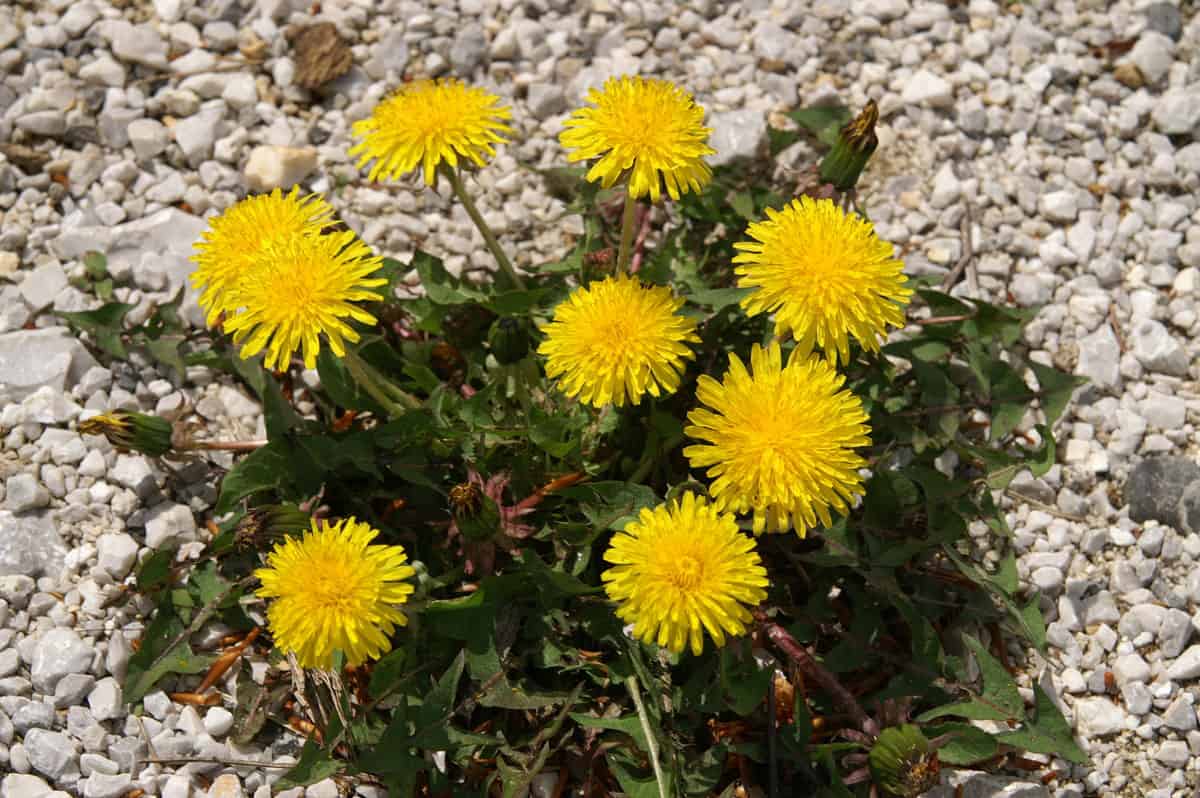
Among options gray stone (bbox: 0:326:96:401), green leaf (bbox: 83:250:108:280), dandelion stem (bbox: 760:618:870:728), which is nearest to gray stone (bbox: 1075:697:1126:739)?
dandelion stem (bbox: 760:618:870:728)

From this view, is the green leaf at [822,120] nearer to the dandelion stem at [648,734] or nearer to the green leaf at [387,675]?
the dandelion stem at [648,734]

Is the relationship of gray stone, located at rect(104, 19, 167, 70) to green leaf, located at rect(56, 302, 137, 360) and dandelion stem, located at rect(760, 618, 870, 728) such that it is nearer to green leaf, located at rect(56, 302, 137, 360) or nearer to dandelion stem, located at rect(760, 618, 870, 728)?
green leaf, located at rect(56, 302, 137, 360)

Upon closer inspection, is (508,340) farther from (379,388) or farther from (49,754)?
(49,754)

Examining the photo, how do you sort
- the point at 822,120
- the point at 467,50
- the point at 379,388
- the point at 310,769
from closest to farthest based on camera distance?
the point at 310,769 → the point at 379,388 → the point at 822,120 → the point at 467,50

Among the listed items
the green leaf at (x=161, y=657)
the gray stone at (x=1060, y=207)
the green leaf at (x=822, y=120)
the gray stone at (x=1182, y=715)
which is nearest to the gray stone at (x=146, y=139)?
the green leaf at (x=161, y=657)

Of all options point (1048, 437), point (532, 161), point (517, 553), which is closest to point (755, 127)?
point (532, 161)

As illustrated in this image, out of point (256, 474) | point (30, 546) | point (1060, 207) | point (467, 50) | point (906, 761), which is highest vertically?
point (1060, 207)

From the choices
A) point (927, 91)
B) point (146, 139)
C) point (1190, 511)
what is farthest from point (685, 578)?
point (146, 139)

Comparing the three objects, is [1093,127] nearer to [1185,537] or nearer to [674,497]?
[1185,537]
